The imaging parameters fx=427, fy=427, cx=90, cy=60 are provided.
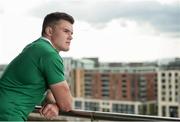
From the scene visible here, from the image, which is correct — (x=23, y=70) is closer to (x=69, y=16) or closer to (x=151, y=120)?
(x=69, y=16)

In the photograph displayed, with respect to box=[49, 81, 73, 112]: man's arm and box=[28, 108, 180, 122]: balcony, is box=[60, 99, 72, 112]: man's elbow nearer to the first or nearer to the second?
box=[49, 81, 73, 112]: man's arm

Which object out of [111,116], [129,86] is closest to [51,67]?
[111,116]

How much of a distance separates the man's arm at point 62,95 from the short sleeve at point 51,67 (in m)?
0.02

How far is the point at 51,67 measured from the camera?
1215 mm

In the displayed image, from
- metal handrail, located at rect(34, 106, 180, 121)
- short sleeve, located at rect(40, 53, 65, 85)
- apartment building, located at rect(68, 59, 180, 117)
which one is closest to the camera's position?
short sleeve, located at rect(40, 53, 65, 85)

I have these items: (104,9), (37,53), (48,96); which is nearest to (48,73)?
(37,53)

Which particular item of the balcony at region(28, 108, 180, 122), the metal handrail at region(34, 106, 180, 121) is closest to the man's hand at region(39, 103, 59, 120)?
the metal handrail at region(34, 106, 180, 121)

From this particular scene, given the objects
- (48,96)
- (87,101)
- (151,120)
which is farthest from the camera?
(87,101)

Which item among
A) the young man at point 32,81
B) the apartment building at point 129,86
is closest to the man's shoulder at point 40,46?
the young man at point 32,81

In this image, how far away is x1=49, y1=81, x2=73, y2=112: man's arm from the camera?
124 cm

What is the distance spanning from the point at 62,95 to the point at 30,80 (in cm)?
10

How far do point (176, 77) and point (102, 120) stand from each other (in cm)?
4092

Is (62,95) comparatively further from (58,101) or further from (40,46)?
(40,46)

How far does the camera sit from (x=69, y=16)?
131 centimetres
